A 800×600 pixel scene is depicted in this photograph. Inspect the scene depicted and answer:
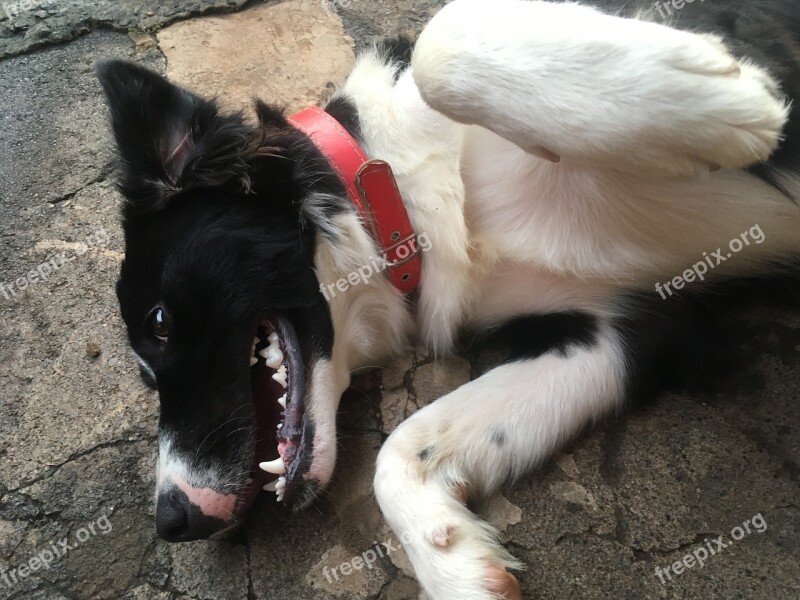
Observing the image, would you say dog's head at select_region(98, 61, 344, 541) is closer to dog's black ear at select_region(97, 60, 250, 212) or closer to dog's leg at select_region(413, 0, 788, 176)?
dog's black ear at select_region(97, 60, 250, 212)

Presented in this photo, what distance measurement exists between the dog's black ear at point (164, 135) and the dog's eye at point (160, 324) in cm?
28

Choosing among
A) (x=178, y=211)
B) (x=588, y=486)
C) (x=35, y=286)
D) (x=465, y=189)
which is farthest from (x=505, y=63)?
(x=35, y=286)

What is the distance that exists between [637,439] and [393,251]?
32.2 inches

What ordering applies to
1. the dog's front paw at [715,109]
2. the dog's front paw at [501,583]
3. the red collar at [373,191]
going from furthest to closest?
the red collar at [373,191], the dog's front paw at [501,583], the dog's front paw at [715,109]

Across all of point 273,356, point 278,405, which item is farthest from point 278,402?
point 273,356

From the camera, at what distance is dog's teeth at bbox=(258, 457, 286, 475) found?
1617 mm

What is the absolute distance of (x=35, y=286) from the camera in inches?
92.0

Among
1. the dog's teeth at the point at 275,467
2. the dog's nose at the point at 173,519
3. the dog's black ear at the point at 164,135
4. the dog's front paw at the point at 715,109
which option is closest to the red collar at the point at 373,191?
the dog's black ear at the point at 164,135

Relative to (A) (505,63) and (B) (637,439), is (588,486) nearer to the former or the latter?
(B) (637,439)

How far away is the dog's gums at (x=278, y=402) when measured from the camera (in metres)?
1.63

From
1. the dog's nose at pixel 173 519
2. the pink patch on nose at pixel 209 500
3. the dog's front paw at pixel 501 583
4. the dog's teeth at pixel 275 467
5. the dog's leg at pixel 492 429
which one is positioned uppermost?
the dog's leg at pixel 492 429

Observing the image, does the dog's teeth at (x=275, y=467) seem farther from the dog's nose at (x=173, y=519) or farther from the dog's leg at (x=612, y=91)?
the dog's leg at (x=612, y=91)

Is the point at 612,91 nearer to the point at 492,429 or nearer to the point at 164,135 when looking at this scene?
the point at 492,429

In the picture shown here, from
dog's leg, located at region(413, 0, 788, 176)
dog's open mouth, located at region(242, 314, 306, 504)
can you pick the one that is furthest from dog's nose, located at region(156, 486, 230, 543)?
dog's leg, located at region(413, 0, 788, 176)
